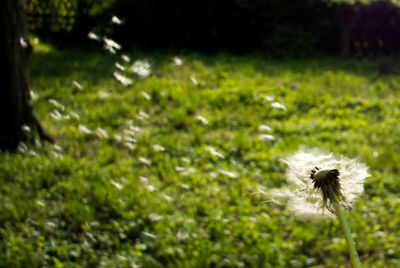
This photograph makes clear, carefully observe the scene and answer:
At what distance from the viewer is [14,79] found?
4734 millimetres

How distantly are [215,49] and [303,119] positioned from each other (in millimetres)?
3879

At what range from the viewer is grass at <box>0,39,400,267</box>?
3434 mm

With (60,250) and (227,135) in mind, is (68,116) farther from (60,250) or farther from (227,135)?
(60,250)

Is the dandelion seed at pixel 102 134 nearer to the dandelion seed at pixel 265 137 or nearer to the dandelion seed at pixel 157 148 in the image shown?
the dandelion seed at pixel 157 148

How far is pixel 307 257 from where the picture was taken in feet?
11.2

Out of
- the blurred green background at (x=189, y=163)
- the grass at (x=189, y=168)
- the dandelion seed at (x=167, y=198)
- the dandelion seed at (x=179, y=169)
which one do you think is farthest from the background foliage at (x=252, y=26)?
the dandelion seed at (x=167, y=198)

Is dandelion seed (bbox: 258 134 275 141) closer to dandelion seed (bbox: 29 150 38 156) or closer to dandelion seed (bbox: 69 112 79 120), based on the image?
dandelion seed (bbox: 69 112 79 120)

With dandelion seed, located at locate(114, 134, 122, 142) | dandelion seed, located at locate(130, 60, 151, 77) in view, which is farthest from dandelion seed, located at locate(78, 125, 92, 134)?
dandelion seed, located at locate(130, 60, 151, 77)

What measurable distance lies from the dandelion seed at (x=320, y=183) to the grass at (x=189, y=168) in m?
1.26

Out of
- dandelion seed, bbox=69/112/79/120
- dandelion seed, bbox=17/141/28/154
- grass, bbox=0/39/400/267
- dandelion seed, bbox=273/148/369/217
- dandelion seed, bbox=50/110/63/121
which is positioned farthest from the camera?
dandelion seed, bbox=69/112/79/120

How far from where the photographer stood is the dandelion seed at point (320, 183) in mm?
958

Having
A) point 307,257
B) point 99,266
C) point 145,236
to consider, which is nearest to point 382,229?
point 307,257

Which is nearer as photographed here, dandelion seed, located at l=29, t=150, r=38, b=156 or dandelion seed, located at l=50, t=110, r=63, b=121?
dandelion seed, located at l=29, t=150, r=38, b=156

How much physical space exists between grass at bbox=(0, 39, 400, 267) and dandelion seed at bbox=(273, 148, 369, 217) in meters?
1.26
